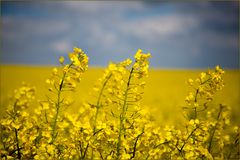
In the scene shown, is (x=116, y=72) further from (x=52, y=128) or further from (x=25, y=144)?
(x=25, y=144)

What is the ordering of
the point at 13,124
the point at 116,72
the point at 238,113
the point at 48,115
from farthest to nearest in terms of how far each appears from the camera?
the point at 238,113 < the point at 48,115 < the point at 13,124 < the point at 116,72

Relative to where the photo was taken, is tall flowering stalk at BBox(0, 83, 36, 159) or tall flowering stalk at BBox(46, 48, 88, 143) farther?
tall flowering stalk at BBox(0, 83, 36, 159)

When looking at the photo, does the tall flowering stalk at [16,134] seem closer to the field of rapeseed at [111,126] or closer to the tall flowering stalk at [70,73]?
the field of rapeseed at [111,126]

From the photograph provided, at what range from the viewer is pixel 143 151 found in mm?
3863

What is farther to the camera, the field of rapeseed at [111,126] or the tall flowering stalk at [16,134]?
the tall flowering stalk at [16,134]

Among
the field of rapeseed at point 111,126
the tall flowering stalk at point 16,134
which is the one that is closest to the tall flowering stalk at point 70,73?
the field of rapeseed at point 111,126

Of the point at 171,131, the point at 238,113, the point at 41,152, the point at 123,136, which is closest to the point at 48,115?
the point at 41,152

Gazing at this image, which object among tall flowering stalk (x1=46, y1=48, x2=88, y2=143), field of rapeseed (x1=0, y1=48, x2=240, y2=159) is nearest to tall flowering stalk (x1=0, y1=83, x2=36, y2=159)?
field of rapeseed (x1=0, y1=48, x2=240, y2=159)

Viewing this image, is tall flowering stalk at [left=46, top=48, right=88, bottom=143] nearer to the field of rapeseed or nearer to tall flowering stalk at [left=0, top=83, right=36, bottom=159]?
the field of rapeseed

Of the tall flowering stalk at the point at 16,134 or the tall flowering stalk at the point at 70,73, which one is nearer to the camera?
the tall flowering stalk at the point at 70,73

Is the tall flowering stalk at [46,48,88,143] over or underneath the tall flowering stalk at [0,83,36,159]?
over

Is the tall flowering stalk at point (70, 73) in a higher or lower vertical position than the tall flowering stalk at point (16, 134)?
higher

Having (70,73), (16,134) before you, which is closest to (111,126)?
(70,73)

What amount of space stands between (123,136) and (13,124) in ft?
3.44
